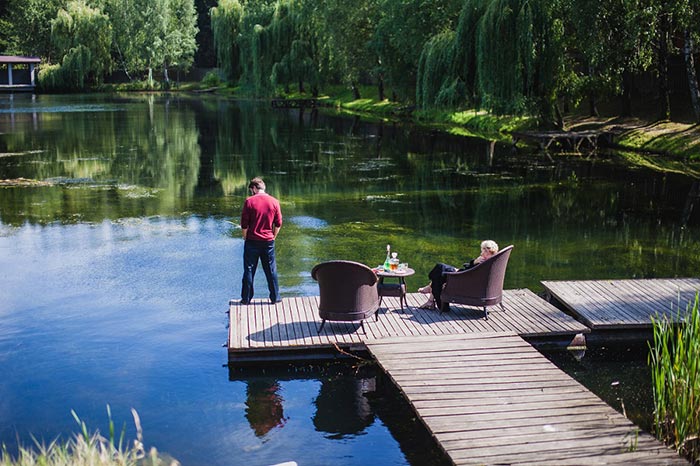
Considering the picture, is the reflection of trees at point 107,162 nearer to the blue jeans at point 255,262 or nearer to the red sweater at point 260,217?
the blue jeans at point 255,262

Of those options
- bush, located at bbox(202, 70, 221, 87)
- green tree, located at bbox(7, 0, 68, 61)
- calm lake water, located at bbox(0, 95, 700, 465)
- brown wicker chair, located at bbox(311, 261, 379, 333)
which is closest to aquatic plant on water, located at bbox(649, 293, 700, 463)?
calm lake water, located at bbox(0, 95, 700, 465)

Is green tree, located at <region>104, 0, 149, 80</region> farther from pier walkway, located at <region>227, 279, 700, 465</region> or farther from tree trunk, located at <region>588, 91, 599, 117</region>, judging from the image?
pier walkway, located at <region>227, 279, 700, 465</region>

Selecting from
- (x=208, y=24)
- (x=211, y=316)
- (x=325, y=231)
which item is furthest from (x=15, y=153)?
(x=208, y=24)

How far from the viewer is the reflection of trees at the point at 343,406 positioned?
28.6 feet

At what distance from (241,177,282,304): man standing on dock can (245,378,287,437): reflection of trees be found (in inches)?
85.5

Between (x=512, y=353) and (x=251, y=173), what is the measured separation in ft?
64.8

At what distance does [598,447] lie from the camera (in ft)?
24.0

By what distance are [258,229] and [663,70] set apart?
25.5m

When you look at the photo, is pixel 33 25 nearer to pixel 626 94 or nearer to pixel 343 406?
pixel 626 94

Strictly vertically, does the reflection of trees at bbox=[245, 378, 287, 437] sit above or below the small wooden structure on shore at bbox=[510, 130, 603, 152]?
Answer: below

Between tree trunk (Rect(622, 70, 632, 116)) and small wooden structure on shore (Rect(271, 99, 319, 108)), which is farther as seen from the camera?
small wooden structure on shore (Rect(271, 99, 319, 108))

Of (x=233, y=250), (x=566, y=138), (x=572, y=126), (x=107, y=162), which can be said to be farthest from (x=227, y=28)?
(x=233, y=250)

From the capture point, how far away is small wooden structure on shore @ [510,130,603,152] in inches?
1300

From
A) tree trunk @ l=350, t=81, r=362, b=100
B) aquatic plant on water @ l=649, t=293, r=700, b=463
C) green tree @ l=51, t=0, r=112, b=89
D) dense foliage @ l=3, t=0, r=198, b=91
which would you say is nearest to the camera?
aquatic plant on water @ l=649, t=293, r=700, b=463
